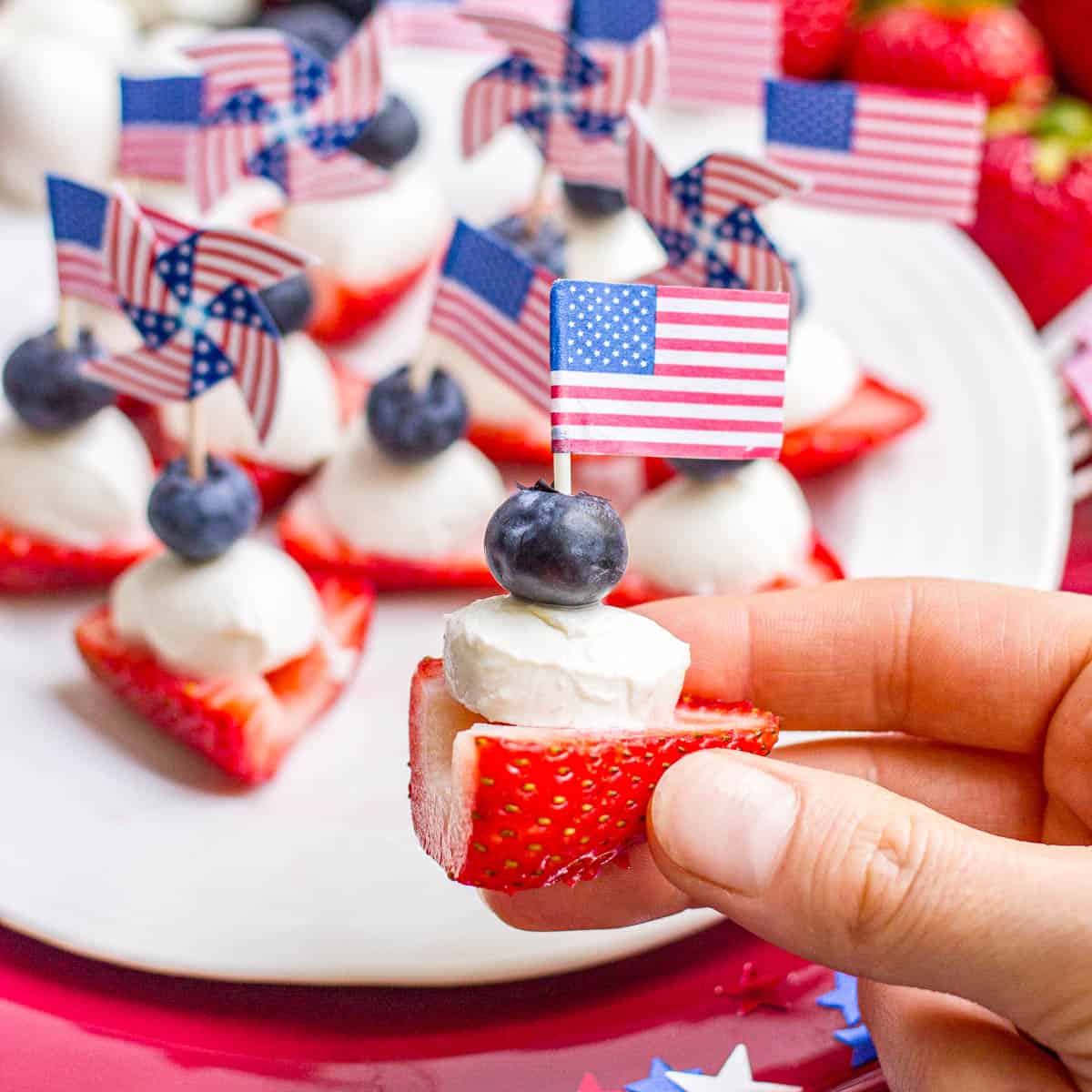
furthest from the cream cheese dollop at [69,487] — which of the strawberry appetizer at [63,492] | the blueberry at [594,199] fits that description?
the blueberry at [594,199]

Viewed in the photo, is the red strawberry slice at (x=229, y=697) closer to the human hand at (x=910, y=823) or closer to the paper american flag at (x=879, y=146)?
the human hand at (x=910, y=823)

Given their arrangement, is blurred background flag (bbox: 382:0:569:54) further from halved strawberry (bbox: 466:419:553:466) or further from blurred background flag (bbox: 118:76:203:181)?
halved strawberry (bbox: 466:419:553:466)

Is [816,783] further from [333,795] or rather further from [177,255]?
[177,255]

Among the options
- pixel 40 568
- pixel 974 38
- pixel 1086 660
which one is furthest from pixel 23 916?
pixel 974 38

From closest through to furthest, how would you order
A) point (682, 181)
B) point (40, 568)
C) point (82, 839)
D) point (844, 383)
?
point (82, 839), point (682, 181), point (40, 568), point (844, 383)

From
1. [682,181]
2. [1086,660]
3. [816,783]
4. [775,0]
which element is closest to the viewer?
[816,783]

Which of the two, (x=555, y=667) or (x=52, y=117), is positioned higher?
(x=52, y=117)

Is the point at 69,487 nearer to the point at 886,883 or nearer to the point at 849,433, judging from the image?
the point at 849,433

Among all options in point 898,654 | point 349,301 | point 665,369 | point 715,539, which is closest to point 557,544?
point 665,369
